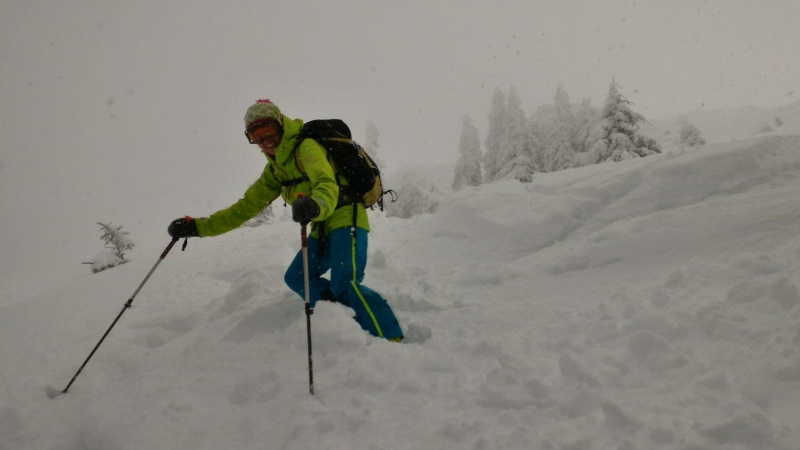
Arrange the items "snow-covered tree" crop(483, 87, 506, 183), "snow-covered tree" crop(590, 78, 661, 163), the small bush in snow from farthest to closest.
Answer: "snow-covered tree" crop(483, 87, 506, 183)
"snow-covered tree" crop(590, 78, 661, 163)
the small bush in snow

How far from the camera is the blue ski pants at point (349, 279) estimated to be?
3.96m

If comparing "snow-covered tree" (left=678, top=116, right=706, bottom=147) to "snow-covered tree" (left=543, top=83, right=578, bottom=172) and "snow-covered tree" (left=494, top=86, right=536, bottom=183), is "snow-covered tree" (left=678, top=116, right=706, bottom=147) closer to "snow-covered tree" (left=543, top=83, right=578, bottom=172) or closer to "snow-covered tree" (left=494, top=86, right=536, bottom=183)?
"snow-covered tree" (left=543, top=83, right=578, bottom=172)

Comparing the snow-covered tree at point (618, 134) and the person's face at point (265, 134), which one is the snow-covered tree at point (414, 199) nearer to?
the snow-covered tree at point (618, 134)

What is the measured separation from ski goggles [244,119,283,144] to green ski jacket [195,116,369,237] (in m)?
0.09

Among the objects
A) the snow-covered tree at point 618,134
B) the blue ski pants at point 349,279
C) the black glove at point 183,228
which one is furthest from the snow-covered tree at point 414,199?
the black glove at point 183,228

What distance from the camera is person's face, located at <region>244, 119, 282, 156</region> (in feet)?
14.1

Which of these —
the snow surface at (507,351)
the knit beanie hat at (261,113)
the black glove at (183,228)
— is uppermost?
the knit beanie hat at (261,113)

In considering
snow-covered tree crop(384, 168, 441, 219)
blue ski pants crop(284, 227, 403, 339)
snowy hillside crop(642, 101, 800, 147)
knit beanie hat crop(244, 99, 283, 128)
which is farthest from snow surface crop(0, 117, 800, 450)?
snowy hillside crop(642, 101, 800, 147)

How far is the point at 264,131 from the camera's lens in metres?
4.31

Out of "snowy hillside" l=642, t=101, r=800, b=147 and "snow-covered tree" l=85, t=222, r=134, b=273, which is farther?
"snowy hillside" l=642, t=101, r=800, b=147

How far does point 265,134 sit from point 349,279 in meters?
1.79

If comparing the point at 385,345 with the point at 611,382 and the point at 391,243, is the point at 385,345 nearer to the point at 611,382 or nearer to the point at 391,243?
the point at 611,382

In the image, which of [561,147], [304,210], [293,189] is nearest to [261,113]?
[293,189]

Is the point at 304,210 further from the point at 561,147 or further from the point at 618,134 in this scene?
the point at 561,147
